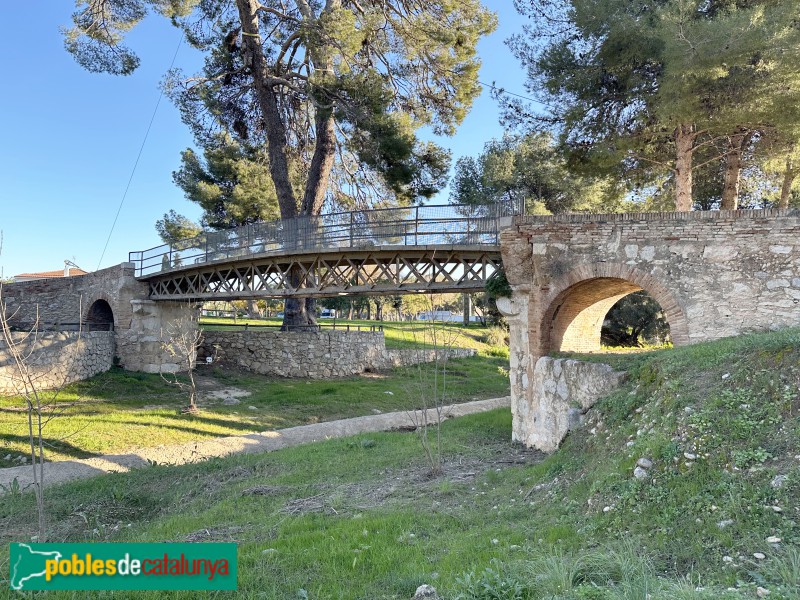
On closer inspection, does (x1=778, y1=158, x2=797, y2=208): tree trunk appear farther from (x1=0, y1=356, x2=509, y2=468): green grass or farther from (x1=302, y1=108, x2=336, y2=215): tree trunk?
(x1=302, y1=108, x2=336, y2=215): tree trunk

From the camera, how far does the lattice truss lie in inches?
513

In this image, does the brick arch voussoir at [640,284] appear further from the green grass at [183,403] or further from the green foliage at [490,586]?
the green foliage at [490,586]

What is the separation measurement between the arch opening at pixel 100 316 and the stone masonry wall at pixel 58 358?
2622 millimetres

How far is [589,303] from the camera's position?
10727 mm

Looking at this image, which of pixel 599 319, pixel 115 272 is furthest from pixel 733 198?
pixel 115 272

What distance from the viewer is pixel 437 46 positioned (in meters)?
19.3

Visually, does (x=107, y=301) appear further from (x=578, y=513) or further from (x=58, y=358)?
(x=578, y=513)

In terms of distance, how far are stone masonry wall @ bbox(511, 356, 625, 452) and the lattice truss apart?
3.38 m

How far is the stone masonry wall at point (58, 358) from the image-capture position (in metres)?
15.1

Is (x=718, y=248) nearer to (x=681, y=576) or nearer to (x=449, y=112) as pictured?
(x=681, y=576)

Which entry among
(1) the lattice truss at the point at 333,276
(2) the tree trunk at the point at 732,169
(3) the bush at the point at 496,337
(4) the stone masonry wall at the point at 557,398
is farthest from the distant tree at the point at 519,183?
(4) the stone masonry wall at the point at 557,398

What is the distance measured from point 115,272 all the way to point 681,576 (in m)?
22.4

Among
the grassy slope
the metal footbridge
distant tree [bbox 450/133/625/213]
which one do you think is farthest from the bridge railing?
distant tree [bbox 450/133/625/213]

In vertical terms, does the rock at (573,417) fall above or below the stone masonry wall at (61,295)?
below
